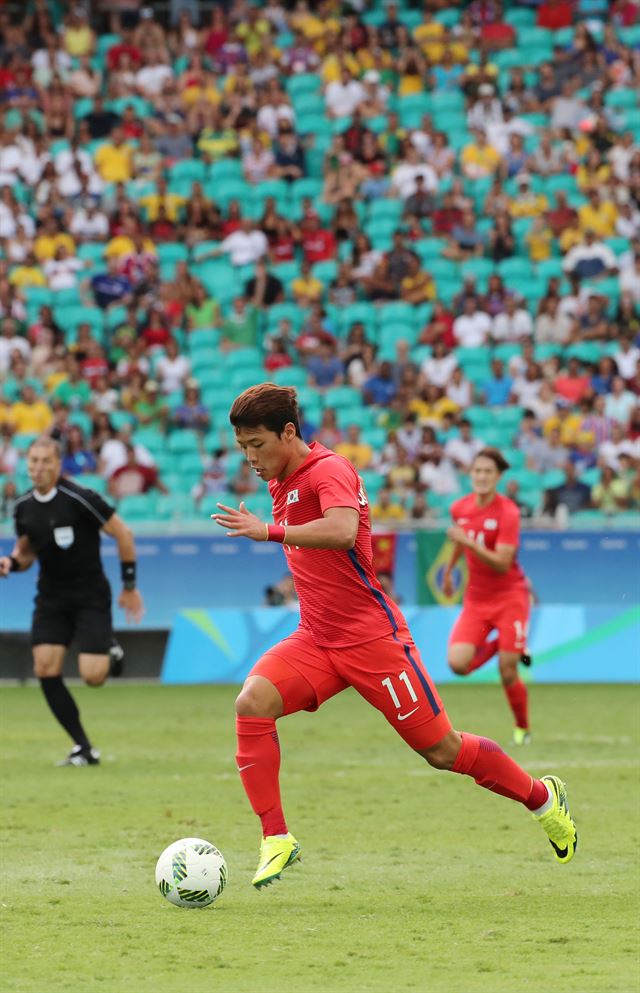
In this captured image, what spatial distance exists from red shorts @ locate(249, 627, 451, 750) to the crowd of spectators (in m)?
14.0

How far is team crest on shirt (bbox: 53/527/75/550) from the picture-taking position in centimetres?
1254

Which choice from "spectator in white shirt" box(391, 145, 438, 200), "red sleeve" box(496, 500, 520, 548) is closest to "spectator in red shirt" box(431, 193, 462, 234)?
"spectator in white shirt" box(391, 145, 438, 200)

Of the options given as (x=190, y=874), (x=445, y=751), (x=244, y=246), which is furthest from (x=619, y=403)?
(x=190, y=874)

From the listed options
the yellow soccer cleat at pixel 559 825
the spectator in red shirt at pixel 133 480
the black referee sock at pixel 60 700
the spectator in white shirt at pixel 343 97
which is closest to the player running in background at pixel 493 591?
the black referee sock at pixel 60 700

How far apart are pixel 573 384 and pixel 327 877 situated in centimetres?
1648

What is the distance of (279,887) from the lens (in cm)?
785

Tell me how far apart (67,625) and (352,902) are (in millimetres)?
5836

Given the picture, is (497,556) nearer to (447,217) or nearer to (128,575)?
(128,575)

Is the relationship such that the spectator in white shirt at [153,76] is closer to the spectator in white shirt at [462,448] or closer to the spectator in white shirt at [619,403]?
the spectator in white shirt at [462,448]

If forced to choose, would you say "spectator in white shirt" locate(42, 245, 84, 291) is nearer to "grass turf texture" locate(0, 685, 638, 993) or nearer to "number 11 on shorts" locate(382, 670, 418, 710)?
"grass turf texture" locate(0, 685, 638, 993)

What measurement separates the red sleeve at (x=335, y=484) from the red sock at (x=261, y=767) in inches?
39.5

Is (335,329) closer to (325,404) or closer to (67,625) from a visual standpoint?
(325,404)

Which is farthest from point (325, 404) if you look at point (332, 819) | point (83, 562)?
point (332, 819)

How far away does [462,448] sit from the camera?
22.8 metres
